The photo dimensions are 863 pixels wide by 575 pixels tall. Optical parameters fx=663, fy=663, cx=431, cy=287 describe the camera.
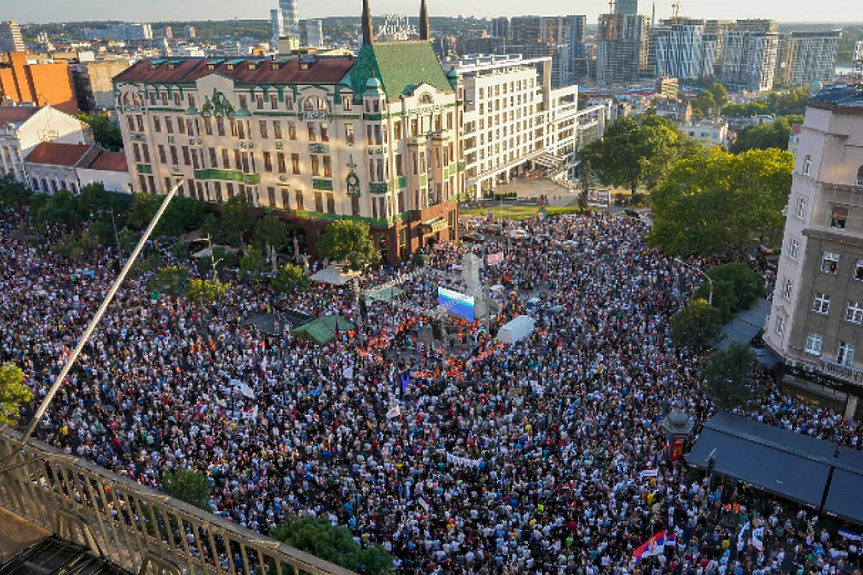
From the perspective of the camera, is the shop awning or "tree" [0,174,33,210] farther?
"tree" [0,174,33,210]

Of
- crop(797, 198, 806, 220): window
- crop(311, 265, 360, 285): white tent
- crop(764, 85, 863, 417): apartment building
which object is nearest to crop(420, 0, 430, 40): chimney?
crop(311, 265, 360, 285): white tent

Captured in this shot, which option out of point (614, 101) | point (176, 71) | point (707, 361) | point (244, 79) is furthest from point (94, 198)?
point (614, 101)

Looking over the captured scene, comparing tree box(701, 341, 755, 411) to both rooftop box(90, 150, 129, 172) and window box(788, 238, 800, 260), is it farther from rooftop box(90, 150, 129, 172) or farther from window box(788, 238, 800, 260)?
rooftop box(90, 150, 129, 172)

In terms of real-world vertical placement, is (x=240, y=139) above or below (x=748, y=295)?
above

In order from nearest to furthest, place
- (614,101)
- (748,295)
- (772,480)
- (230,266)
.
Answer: (772,480), (748,295), (230,266), (614,101)

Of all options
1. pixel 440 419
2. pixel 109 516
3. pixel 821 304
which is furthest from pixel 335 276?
pixel 109 516

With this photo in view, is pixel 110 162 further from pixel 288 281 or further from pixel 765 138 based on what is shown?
pixel 765 138

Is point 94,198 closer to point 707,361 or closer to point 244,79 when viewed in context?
point 244,79
